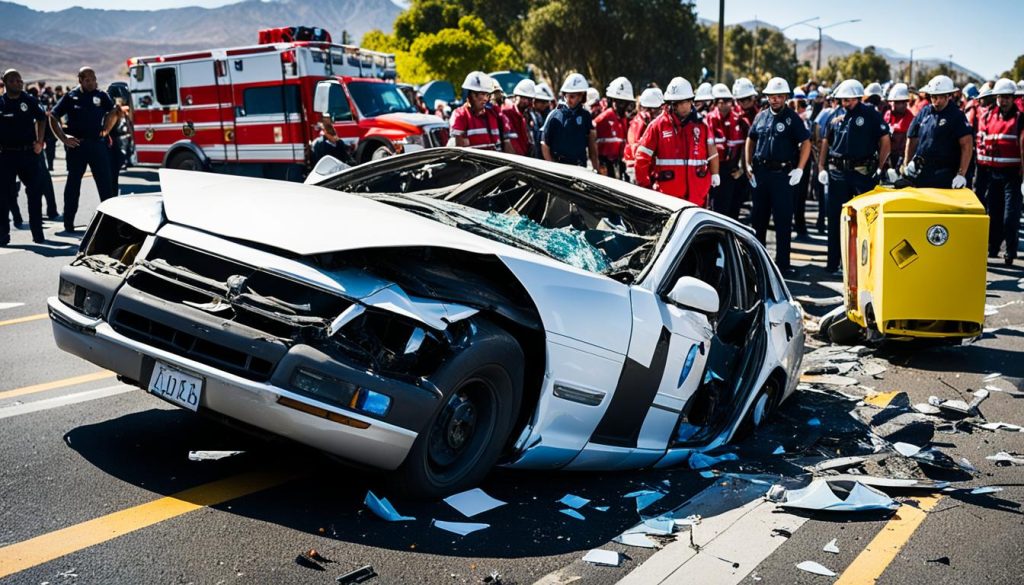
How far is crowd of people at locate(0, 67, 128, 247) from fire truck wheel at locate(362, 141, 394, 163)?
472 centimetres

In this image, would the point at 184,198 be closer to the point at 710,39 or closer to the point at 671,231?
the point at 671,231

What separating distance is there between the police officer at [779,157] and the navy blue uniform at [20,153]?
27.2 ft

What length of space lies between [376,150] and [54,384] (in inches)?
430

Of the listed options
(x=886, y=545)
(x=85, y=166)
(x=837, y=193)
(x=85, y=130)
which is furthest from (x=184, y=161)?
(x=886, y=545)

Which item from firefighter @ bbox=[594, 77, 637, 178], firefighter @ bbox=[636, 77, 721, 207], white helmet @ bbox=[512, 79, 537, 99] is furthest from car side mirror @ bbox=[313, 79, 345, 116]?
firefighter @ bbox=[636, 77, 721, 207]

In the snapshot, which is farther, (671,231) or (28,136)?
(28,136)

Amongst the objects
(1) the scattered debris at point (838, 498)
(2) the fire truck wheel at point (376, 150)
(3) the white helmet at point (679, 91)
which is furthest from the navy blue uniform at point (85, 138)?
(1) the scattered debris at point (838, 498)

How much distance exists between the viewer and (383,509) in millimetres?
3883

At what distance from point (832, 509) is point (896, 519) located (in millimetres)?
281

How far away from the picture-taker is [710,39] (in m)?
77.6

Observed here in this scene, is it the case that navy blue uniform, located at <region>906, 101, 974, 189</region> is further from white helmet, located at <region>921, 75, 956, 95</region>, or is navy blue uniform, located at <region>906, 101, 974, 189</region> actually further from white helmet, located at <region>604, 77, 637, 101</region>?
white helmet, located at <region>604, 77, 637, 101</region>

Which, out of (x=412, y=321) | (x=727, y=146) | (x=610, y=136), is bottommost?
(x=412, y=321)

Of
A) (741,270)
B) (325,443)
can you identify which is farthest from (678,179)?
(325,443)

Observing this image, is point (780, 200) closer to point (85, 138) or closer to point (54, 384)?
point (54, 384)
